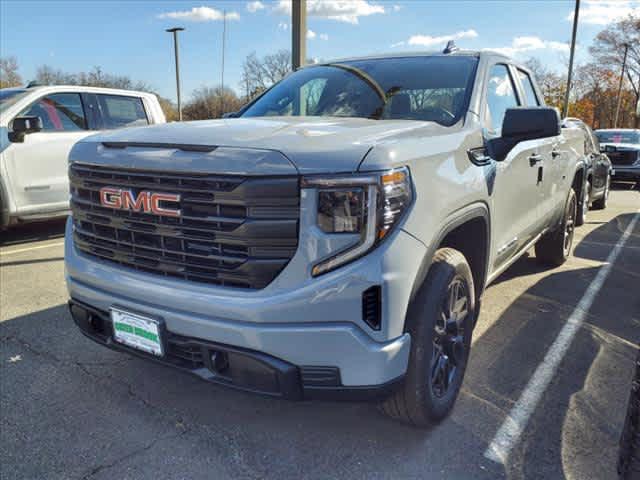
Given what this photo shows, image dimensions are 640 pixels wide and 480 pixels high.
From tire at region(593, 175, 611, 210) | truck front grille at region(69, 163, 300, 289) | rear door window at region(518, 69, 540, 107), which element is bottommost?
tire at region(593, 175, 611, 210)

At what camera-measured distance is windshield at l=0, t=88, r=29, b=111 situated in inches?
252

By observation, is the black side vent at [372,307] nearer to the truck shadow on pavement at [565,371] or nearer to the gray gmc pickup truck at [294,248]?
the gray gmc pickup truck at [294,248]

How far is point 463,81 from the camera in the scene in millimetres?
3188

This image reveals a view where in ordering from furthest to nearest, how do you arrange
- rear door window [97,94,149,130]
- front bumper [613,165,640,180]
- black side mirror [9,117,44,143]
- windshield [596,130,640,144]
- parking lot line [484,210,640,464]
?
windshield [596,130,640,144] < front bumper [613,165,640,180] < rear door window [97,94,149,130] < black side mirror [9,117,44,143] < parking lot line [484,210,640,464]

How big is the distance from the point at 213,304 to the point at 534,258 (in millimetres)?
4806

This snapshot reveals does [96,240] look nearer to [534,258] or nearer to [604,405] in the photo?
[604,405]

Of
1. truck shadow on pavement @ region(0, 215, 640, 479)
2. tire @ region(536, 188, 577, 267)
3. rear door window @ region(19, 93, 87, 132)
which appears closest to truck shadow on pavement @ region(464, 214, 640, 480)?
truck shadow on pavement @ region(0, 215, 640, 479)

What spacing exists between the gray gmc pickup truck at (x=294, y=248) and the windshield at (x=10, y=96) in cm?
461

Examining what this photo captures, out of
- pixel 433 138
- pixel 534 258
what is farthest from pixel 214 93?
pixel 433 138

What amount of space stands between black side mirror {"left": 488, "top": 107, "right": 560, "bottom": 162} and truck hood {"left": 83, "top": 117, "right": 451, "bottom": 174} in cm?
46

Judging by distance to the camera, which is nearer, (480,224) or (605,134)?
(480,224)

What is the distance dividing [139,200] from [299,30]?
482 cm

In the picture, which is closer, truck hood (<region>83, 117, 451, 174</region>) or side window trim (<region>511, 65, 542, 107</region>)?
truck hood (<region>83, 117, 451, 174</region>)

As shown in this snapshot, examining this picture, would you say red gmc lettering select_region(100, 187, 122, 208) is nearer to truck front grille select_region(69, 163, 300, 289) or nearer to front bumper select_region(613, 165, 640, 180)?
truck front grille select_region(69, 163, 300, 289)
